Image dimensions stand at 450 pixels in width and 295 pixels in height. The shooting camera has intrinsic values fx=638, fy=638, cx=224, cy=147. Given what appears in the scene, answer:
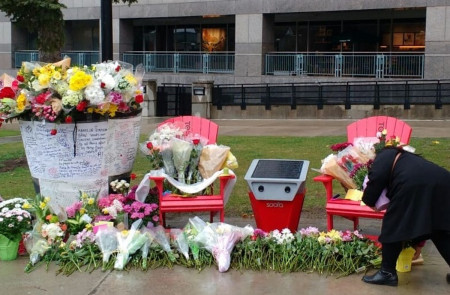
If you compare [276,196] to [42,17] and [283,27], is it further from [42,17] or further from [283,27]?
[283,27]

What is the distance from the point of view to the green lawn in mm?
8648

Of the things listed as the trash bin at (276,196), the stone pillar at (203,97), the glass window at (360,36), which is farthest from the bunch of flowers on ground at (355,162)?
the glass window at (360,36)

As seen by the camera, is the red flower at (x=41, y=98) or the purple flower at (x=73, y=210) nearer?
the red flower at (x=41, y=98)

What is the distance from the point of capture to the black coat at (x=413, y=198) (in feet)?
15.4

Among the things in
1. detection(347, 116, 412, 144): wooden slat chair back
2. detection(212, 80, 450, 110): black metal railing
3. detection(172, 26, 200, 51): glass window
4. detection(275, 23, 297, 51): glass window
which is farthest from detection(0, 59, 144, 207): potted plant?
detection(172, 26, 200, 51): glass window

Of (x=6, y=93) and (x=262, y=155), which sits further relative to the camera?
(x=262, y=155)

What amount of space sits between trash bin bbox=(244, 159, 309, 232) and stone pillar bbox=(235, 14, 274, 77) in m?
20.8

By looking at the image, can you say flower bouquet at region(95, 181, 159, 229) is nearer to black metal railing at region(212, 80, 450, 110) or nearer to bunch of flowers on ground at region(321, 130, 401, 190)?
bunch of flowers on ground at region(321, 130, 401, 190)

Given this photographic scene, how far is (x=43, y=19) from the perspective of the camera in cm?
1302

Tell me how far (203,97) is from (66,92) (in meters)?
16.5

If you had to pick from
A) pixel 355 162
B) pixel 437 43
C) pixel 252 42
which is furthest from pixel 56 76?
pixel 252 42

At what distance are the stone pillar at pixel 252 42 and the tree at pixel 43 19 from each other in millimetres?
13666

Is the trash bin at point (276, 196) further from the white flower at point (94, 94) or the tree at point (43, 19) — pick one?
the tree at point (43, 19)

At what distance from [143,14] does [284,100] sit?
35.1 feet
